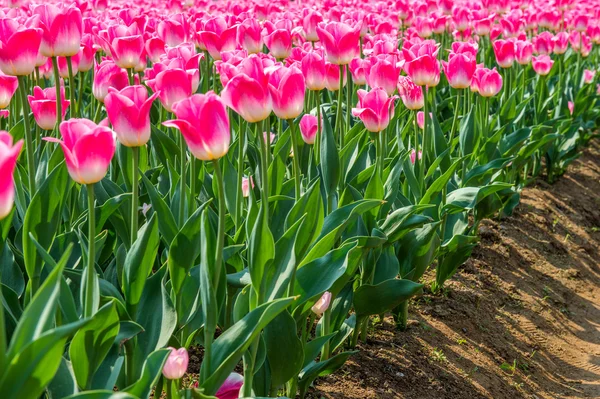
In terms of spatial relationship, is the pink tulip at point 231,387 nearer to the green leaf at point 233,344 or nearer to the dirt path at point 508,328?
the green leaf at point 233,344

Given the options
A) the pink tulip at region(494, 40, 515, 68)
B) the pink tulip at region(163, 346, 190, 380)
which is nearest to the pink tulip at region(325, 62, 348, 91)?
the pink tulip at region(163, 346, 190, 380)

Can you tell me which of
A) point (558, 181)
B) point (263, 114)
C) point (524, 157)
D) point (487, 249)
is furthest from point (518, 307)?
point (263, 114)

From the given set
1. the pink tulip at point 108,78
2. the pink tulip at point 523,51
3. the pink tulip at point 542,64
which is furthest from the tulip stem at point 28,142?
the pink tulip at point 542,64

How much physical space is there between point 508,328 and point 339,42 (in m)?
1.60

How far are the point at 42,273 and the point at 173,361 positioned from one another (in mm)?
549

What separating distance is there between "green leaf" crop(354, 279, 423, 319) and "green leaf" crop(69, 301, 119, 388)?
106 cm

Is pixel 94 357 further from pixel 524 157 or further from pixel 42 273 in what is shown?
pixel 524 157

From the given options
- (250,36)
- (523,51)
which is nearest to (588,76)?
(523,51)

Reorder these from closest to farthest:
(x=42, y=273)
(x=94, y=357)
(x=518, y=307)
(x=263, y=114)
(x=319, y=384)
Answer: (x=94, y=357) < (x=263, y=114) < (x=42, y=273) < (x=319, y=384) < (x=518, y=307)

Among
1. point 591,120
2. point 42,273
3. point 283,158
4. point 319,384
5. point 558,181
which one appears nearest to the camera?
point 42,273

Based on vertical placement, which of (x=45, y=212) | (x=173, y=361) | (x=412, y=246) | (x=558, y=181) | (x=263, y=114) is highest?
(x=263, y=114)

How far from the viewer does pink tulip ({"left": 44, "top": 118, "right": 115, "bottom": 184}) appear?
5.02ft

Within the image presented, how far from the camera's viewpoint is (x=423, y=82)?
299 centimetres

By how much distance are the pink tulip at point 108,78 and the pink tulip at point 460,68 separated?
4.51 ft
